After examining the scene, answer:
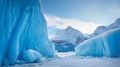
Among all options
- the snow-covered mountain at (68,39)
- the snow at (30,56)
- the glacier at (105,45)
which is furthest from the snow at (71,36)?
the snow at (30,56)

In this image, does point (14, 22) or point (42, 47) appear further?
point (42, 47)

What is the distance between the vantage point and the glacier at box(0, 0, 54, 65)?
33.7 ft

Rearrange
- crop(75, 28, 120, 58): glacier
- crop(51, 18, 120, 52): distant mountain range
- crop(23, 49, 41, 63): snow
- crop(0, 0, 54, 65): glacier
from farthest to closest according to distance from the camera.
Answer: crop(51, 18, 120, 52): distant mountain range
crop(75, 28, 120, 58): glacier
crop(23, 49, 41, 63): snow
crop(0, 0, 54, 65): glacier

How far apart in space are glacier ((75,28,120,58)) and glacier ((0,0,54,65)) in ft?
19.8

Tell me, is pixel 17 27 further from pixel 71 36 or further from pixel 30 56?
pixel 71 36

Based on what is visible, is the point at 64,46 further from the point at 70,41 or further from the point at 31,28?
the point at 31,28

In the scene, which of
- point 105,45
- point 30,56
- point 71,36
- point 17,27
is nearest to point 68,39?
point 71,36

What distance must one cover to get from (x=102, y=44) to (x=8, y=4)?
33.6 ft

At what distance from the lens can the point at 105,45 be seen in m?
16.8

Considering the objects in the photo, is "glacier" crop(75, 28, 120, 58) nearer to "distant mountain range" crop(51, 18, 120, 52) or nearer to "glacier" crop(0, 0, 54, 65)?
"glacier" crop(0, 0, 54, 65)

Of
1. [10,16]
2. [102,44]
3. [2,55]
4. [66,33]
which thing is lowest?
A: [2,55]

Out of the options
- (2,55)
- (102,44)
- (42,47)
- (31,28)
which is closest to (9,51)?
(2,55)

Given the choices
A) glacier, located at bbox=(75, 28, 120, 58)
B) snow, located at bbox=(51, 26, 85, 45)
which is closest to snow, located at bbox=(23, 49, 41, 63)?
glacier, located at bbox=(75, 28, 120, 58)

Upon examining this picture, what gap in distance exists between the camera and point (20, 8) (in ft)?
37.9
